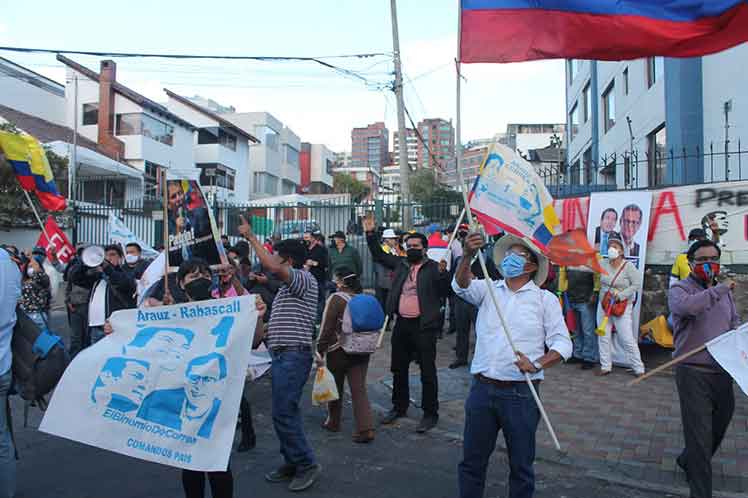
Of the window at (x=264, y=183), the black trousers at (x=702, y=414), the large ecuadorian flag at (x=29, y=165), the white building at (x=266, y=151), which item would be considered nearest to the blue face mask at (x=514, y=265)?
the black trousers at (x=702, y=414)

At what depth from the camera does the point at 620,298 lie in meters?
8.42

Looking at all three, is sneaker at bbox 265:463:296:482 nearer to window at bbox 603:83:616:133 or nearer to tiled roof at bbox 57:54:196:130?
window at bbox 603:83:616:133

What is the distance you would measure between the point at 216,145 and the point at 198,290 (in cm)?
3800

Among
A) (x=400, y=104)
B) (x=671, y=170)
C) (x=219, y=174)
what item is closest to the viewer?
(x=671, y=170)

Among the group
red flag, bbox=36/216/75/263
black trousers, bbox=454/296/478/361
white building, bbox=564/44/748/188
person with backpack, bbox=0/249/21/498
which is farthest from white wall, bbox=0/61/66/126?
person with backpack, bbox=0/249/21/498

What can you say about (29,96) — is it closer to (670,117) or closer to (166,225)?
(670,117)

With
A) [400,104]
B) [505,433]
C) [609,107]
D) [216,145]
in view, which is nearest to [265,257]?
[505,433]

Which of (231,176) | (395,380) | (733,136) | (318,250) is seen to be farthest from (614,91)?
(231,176)

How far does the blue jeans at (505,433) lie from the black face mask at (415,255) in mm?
2760

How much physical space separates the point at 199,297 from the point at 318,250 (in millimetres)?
6719

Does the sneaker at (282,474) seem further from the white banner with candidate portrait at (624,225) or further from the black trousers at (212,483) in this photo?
the white banner with candidate portrait at (624,225)

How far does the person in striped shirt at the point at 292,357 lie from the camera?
4828 millimetres

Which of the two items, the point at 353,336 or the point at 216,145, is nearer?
the point at 353,336

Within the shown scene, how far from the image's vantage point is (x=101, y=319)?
7484 millimetres
